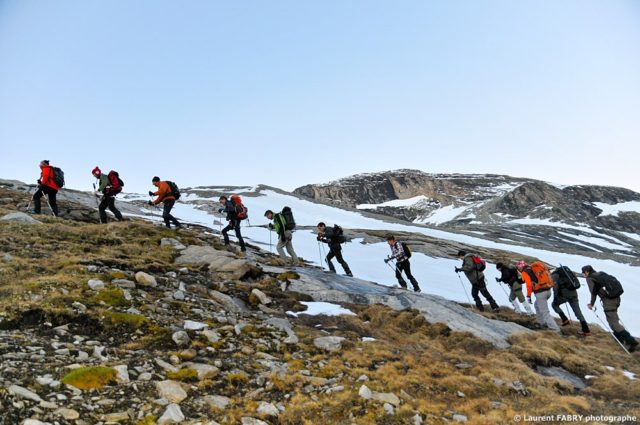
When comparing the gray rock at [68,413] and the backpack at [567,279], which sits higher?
the backpack at [567,279]

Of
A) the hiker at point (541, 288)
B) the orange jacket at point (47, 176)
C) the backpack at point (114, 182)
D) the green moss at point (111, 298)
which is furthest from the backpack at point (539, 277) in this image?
the orange jacket at point (47, 176)

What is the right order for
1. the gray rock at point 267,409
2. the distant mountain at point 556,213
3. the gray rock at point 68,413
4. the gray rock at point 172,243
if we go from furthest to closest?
the distant mountain at point 556,213, the gray rock at point 172,243, the gray rock at point 267,409, the gray rock at point 68,413

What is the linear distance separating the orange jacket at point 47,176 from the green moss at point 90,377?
15.5 meters

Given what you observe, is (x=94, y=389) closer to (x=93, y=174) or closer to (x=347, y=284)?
(x=347, y=284)

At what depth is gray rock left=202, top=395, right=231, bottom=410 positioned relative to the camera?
21.1ft

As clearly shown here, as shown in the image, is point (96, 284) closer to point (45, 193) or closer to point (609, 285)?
point (45, 193)

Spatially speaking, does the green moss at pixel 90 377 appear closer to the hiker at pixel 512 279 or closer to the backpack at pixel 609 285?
the backpack at pixel 609 285

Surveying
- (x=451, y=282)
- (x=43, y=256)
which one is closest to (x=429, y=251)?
(x=451, y=282)

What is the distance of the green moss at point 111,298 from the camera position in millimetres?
9656

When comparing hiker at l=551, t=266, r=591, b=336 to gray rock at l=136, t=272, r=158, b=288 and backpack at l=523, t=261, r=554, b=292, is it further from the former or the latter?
gray rock at l=136, t=272, r=158, b=288

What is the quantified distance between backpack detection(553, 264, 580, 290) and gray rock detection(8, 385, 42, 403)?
17186mm

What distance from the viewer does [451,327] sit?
13141 mm

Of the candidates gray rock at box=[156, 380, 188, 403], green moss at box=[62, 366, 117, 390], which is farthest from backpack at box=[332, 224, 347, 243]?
green moss at box=[62, 366, 117, 390]

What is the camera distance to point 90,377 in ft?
20.8
